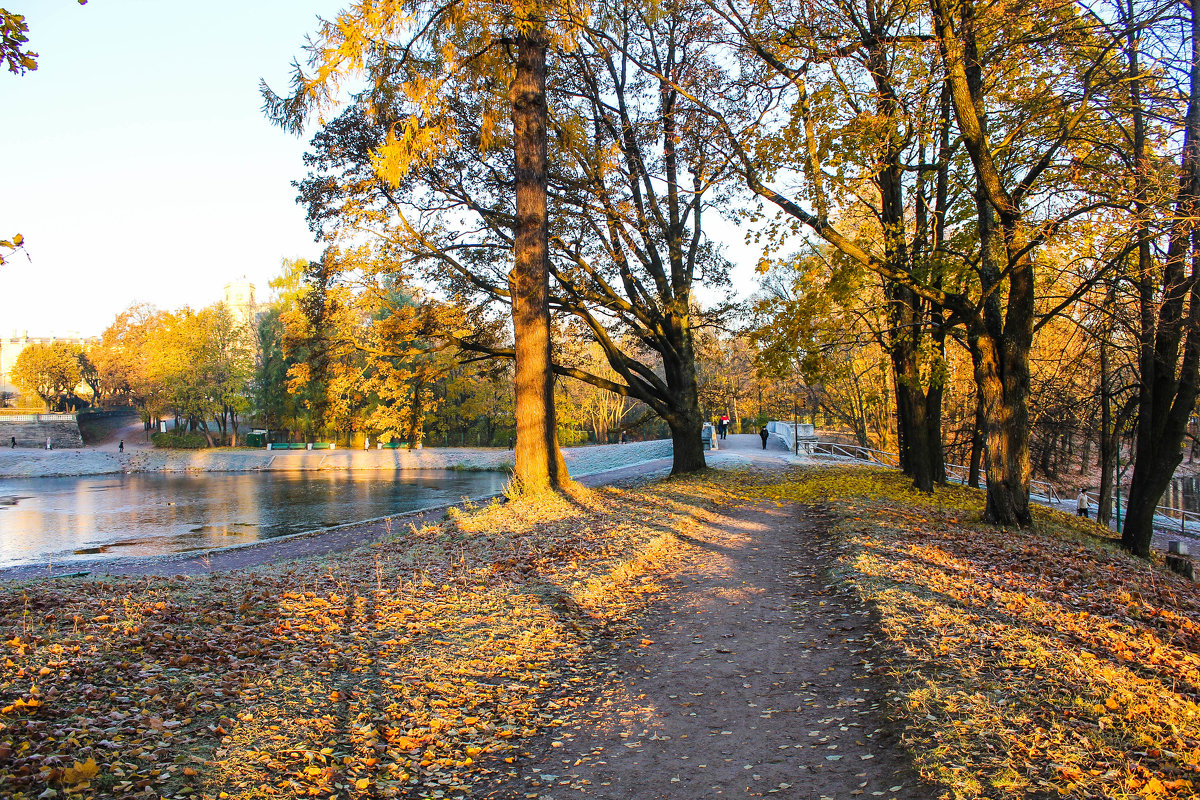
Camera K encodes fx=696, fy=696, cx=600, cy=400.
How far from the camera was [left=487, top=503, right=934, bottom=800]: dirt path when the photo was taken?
3766mm

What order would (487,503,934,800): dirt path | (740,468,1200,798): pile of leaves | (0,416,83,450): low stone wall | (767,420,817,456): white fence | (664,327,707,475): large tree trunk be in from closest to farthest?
(740,468,1200,798): pile of leaves
(487,503,934,800): dirt path
(664,327,707,475): large tree trunk
(767,420,817,456): white fence
(0,416,83,450): low stone wall

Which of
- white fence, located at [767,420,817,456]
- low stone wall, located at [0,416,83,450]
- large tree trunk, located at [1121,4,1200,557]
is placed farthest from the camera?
low stone wall, located at [0,416,83,450]

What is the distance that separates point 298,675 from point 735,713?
302cm

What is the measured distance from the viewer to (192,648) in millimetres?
5031

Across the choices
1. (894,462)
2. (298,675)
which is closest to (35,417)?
(894,462)

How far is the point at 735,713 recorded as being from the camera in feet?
15.4

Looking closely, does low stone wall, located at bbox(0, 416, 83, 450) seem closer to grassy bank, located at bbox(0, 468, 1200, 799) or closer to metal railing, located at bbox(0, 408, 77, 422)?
metal railing, located at bbox(0, 408, 77, 422)

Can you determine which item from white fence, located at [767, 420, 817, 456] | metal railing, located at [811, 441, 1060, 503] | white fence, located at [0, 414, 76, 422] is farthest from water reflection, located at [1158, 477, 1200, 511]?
white fence, located at [0, 414, 76, 422]

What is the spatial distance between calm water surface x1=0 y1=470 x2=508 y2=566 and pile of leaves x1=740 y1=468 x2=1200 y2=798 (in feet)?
48.9

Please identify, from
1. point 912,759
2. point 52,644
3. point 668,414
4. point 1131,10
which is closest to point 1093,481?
point 668,414

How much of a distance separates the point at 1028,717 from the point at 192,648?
5489mm

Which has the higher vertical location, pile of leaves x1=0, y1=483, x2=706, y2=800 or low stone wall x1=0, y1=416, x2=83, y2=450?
low stone wall x1=0, y1=416, x2=83, y2=450

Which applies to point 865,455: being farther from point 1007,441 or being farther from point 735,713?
point 735,713

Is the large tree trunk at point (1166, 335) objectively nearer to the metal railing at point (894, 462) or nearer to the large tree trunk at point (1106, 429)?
the large tree trunk at point (1106, 429)
